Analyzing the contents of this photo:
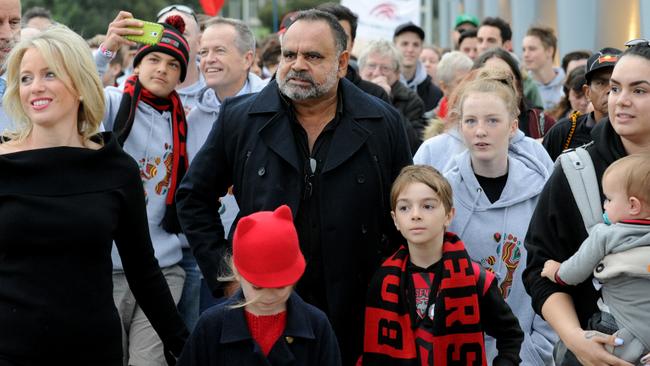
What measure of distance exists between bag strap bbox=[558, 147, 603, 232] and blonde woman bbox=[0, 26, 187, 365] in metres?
1.85

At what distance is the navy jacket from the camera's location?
4637mm

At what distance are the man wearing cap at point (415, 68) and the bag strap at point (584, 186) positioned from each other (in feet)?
26.3

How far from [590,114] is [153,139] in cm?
292

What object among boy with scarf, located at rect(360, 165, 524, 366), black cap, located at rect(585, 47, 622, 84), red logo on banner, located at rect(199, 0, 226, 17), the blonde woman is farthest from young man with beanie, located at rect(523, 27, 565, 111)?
the blonde woman

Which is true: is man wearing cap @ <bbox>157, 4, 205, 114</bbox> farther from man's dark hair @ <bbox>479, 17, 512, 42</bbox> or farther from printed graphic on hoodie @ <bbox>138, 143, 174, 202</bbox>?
man's dark hair @ <bbox>479, 17, 512, 42</bbox>

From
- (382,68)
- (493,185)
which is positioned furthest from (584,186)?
(382,68)

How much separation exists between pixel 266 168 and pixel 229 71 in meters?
2.31

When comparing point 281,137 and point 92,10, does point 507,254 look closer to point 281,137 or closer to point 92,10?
point 281,137

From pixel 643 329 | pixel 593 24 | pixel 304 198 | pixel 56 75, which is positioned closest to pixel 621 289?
pixel 643 329

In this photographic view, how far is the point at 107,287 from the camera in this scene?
4820 mm

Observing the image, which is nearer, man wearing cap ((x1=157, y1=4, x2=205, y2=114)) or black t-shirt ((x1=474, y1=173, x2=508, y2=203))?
black t-shirt ((x1=474, y1=173, x2=508, y2=203))

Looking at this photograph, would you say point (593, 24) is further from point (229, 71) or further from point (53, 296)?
point (53, 296)

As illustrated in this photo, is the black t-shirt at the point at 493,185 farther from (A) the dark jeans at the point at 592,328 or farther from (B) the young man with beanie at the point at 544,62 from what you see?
(B) the young man with beanie at the point at 544,62

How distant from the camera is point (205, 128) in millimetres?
7543
